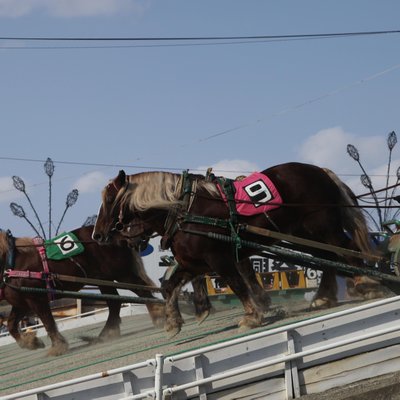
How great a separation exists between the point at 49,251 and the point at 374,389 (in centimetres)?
808

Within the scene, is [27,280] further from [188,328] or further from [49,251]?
[188,328]

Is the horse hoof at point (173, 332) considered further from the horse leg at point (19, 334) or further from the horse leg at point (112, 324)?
the horse leg at point (19, 334)

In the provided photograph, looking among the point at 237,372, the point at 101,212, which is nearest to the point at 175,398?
the point at 237,372

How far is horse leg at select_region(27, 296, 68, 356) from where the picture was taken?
13.1m

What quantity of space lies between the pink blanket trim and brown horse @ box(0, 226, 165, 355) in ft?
13.9

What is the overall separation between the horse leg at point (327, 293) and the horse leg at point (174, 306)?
1.74m

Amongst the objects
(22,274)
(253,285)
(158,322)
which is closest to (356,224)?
(253,285)

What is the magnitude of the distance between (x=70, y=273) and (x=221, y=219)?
4.73m

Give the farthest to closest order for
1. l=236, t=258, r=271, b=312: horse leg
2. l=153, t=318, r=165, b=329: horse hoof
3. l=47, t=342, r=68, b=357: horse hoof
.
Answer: l=153, t=318, r=165, b=329: horse hoof
l=47, t=342, r=68, b=357: horse hoof
l=236, t=258, r=271, b=312: horse leg

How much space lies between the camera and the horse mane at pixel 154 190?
10.3m

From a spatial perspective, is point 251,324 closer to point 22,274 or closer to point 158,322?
point 158,322

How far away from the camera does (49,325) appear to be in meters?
13.5

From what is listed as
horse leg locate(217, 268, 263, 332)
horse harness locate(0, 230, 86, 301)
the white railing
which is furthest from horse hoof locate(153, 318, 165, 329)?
the white railing

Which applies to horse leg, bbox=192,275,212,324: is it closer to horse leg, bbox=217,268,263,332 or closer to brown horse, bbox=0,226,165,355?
horse leg, bbox=217,268,263,332
